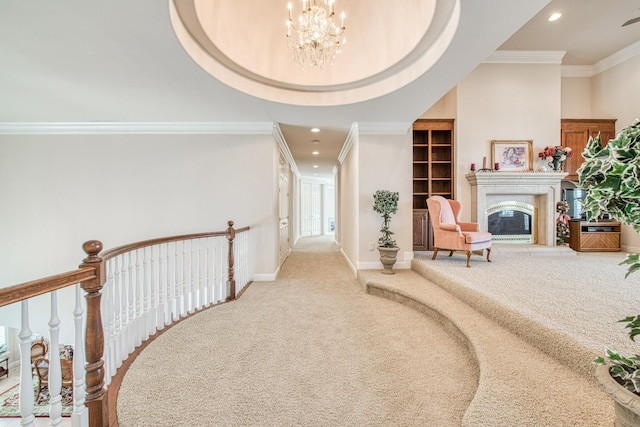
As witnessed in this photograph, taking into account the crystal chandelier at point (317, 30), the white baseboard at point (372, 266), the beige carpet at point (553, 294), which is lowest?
the white baseboard at point (372, 266)

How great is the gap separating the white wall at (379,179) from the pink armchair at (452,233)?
0.41 metres

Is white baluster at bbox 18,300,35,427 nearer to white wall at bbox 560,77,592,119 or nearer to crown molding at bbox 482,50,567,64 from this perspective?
crown molding at bbox 482,50,567,64

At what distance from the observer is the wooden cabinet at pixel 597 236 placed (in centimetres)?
512

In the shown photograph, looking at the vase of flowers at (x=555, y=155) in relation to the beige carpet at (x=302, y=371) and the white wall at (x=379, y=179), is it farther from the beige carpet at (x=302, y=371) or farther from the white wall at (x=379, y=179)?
the beige carpet at (x=302, y=371)

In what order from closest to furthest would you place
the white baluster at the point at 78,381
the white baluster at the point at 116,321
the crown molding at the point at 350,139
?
the white baluster at the point at 78,381
the white baluster at the point at 116,321
the crown molding at the point at 350,139

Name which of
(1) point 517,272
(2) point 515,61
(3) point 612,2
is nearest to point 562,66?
(2) point 515,61

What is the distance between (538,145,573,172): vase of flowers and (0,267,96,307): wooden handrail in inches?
275

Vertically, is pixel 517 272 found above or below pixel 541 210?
below

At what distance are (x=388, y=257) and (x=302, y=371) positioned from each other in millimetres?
2396

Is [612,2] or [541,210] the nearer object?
[612,2]

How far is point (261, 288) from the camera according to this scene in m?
3.81

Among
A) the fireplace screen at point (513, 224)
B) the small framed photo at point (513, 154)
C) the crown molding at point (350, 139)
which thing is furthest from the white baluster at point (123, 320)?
the small framed photo at point (513, 154)

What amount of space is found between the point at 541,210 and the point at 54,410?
7.05 m

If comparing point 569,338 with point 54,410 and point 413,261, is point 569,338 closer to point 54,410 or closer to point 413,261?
point 413,261
